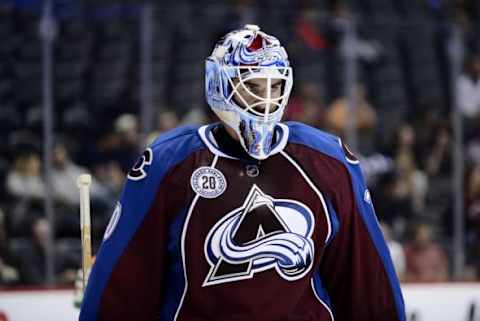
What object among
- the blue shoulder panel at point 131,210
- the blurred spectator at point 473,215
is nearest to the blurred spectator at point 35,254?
the blurred spectator at point 473,215

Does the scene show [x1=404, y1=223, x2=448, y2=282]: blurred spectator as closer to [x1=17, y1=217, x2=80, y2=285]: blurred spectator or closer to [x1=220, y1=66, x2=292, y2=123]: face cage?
[x1=17, y1=217, x2=80, y2=285]: blurred spectator

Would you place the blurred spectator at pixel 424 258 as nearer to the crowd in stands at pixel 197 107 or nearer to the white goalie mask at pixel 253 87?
the crowd in stands at pixel 197 107

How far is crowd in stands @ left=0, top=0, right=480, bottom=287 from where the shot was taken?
23.8 ft

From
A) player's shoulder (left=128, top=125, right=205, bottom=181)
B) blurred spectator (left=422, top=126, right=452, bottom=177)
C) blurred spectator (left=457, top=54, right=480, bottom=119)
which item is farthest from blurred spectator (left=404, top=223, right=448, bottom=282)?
player's shoulder (left=128, top=125, right=205, bottom=181)

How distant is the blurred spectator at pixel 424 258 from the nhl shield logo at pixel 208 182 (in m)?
4.88

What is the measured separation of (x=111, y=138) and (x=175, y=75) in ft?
2.47

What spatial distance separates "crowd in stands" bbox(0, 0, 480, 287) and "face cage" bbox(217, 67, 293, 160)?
13.0 feet

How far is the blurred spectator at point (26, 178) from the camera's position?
23.7 feet

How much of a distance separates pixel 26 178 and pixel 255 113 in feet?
14.3

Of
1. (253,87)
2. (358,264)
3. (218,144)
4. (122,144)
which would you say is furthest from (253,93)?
(122,144)

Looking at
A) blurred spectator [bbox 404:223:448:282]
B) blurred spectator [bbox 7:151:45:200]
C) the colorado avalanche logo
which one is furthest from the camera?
blurred spectator [bbox 404:223:448:282]

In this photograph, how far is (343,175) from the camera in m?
3.21

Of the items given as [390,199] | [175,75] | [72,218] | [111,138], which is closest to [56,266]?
[72,218]

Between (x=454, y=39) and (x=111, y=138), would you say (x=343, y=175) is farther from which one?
(x=454, y=39)
